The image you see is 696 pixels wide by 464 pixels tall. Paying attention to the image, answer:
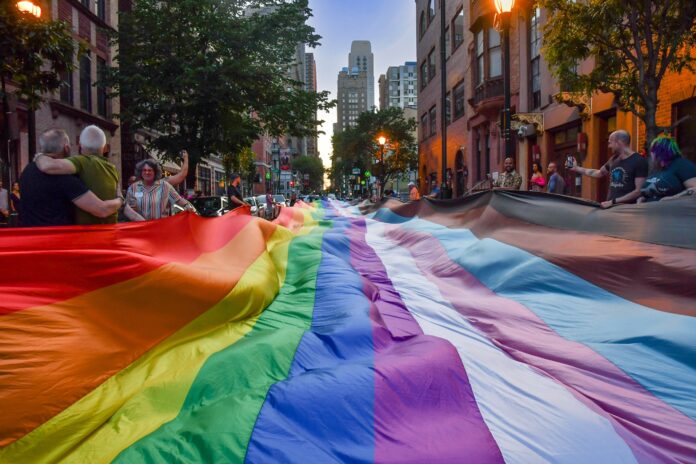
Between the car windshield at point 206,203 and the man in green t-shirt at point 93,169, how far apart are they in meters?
12.1

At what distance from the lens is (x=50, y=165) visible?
397cm

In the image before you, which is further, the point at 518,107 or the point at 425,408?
the point at 518,107

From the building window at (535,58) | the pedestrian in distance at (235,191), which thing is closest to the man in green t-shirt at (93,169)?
the pedestrian in distance at (235,191)

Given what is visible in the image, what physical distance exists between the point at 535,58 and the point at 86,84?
67.1 feet

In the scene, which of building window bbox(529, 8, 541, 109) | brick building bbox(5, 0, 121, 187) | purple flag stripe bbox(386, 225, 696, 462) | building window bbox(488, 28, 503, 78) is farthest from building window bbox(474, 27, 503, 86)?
purple flag stripe bbox(386, 225, 696, 462)

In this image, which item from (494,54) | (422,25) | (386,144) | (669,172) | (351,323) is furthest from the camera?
(386,144)

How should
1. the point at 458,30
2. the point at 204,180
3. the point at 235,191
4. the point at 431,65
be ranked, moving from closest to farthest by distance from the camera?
the point at 235,191, the point at 458,30, the point at 431,65, the point at 204,180

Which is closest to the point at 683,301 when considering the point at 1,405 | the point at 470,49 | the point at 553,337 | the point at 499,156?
the point at 553,337

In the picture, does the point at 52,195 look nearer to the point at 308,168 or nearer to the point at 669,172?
the point at 669,172

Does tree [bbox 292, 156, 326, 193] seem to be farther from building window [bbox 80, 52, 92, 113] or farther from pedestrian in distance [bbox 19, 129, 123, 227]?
pedestrian in distance [bbox 19, 129, 123, 227]

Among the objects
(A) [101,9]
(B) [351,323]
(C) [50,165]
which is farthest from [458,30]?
(B) [351,323]

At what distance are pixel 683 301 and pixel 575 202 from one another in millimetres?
2018

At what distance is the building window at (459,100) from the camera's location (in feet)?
98.0

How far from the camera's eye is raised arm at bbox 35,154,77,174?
3.96 m
